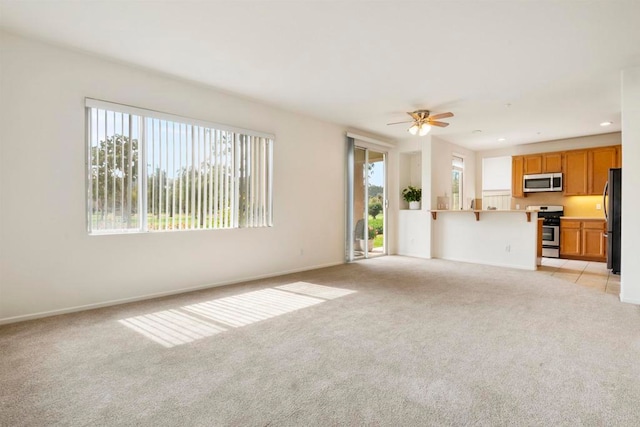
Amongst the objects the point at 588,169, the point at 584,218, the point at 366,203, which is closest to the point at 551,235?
the point at 584,218

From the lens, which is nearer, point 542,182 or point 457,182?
point 542,182

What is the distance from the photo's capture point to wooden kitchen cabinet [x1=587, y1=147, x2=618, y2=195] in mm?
6470

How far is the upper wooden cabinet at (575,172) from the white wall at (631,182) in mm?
3848

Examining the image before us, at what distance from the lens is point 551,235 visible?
23.1 feet

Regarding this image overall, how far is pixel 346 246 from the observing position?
6.27m

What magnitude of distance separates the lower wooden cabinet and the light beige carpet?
11.6 ft

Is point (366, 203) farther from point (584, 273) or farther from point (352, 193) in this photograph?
point (584, 273)

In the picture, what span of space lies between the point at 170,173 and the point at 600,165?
8.03 meters

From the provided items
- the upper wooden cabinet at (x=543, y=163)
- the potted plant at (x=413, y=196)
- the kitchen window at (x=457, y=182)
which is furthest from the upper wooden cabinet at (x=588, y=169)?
the potted plant at (x=413, y=196)

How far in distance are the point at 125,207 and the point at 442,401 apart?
350 centimetres

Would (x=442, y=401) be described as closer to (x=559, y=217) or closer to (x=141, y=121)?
(x=141, y=121)

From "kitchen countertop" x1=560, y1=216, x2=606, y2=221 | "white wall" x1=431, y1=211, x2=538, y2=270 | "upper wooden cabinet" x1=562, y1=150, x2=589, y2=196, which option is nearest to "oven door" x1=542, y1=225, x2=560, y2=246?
"kitchen countertop" x1=560, y1=216, x2=606, y2=221

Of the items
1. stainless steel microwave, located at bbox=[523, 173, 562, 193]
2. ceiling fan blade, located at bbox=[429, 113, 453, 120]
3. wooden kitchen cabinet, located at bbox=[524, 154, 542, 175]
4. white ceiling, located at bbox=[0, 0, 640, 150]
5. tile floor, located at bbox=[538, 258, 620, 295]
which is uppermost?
white ceiling, located at bbox=[0, 0, 640, 150]

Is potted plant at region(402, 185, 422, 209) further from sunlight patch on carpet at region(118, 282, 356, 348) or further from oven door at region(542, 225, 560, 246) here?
sunlight patch on carpet at region(118, 282, 356, 348)
